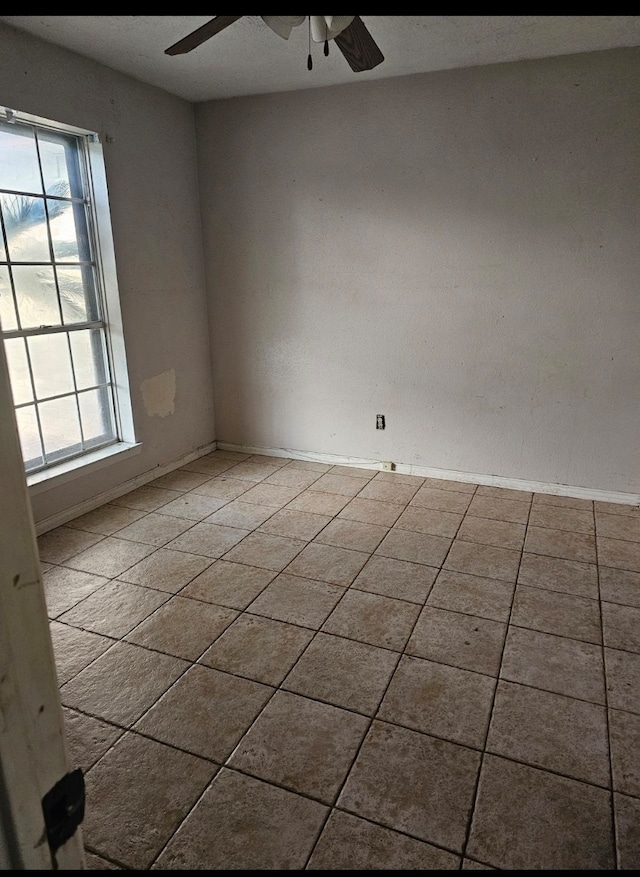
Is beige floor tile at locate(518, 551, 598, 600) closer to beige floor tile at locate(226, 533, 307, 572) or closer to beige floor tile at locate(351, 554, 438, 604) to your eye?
beige floor tile at locate(351, 554, 438, 604)

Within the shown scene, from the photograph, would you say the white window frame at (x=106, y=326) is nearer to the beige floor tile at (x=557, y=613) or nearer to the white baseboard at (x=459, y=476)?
the white baseboard at (x=459, y=476)

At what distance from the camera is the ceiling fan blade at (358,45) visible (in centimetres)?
227

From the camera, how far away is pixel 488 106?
3.33 metres

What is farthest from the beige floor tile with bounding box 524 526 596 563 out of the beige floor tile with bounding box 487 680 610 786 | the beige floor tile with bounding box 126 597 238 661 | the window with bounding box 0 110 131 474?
the window with bounding box 0 110 131 474

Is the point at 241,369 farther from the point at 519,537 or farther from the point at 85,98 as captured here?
the point at 519,537

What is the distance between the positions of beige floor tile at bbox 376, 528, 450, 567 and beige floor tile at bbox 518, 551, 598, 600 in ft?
1.35

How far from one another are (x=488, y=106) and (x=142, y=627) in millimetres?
3421

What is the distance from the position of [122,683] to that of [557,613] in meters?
1.80

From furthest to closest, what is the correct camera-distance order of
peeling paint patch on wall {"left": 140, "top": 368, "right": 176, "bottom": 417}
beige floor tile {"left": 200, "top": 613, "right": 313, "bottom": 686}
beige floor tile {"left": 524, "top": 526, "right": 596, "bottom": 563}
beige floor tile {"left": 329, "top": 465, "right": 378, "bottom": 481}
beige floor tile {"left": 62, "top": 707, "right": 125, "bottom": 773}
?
beige floor tile {"left": 329, "top": 465, "right": 378, "bottom": 481} → peeling paint patch on wall {"left": 140, "top": 368, "right": 176, "bottom": 417} → beige floor tile {"left": 524, "top": 526, "right": 596, "bottom": 563} → beige floor tile {"left": 200, "top": 613, "right": 313, "bottom": 686} → beige floor tile {"left": 62, "top": 707, "right": 125, "bottom": 773}

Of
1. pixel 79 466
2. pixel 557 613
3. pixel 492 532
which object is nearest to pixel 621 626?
pixel 557 613

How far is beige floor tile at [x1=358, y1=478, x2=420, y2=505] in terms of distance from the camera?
12.1 ft

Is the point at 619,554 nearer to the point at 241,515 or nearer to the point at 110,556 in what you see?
the point at 241,515

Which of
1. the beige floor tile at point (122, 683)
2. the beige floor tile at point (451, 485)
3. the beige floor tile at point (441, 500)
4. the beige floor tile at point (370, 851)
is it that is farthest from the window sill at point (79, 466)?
the beige floor tile at point (370, 851)

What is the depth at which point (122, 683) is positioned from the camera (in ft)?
6.70
